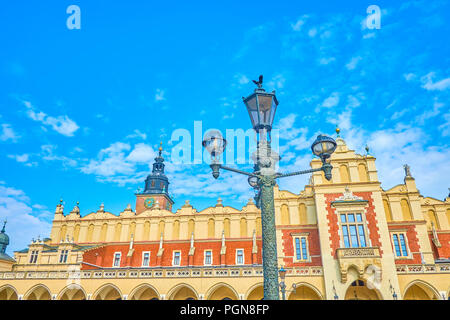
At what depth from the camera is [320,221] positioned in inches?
1044

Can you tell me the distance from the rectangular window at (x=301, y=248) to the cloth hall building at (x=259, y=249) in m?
0.09

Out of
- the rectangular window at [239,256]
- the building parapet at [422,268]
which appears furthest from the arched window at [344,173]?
the rectangular window at [239,256]

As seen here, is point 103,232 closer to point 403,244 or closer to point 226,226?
point 226,226

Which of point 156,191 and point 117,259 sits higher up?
point 156,191

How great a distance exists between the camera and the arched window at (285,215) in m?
29.4

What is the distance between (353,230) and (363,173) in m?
5.36

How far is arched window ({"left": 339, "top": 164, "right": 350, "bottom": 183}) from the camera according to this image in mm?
27875

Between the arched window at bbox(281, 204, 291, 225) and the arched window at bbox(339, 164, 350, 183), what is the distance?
5.83m

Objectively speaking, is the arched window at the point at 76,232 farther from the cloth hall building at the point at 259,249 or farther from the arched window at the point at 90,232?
the arched window at the point at 90,232

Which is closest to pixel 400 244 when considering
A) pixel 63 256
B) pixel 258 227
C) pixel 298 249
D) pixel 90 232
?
pixel 298 249

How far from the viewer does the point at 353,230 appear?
25891mm
